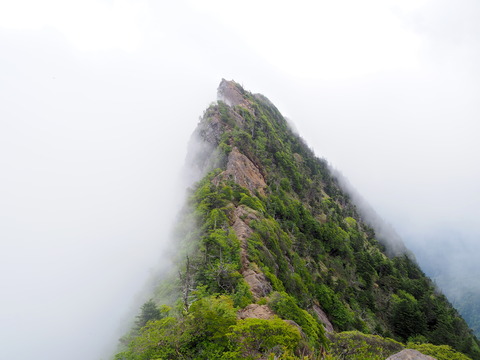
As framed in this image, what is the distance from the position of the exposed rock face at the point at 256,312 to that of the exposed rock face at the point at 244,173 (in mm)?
34734

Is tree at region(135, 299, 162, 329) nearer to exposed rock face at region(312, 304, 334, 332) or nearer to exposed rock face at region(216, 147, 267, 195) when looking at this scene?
exposed rock face at region(312, 304, 334, 332)

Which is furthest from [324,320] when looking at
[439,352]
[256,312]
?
[256,312]

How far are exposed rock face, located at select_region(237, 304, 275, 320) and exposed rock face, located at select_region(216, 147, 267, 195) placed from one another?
3473cm

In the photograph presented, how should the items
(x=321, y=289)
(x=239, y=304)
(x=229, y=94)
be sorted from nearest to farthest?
1. (x=239, y=304)
2. (x=321, y=289)
3. (x=229, y=94)

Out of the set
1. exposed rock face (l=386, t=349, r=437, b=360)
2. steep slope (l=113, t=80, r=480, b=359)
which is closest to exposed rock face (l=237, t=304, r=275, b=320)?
steep slope (l=113, t=80, r=480, b=359)

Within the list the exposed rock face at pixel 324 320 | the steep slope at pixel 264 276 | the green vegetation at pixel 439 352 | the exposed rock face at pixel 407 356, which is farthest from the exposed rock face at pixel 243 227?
the green vegetation at pixel 439 352

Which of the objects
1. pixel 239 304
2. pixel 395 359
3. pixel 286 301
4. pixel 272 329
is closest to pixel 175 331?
pixel 272 329

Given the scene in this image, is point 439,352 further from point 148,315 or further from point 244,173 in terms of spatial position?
point 244,173

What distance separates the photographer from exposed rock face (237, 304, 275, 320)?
78.0 ft

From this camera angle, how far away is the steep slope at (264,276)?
18828mm

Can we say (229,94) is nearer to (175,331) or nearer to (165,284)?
(165,284)

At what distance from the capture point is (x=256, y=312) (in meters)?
24.5

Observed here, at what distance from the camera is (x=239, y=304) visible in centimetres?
2541

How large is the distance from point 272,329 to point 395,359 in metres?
7.34
